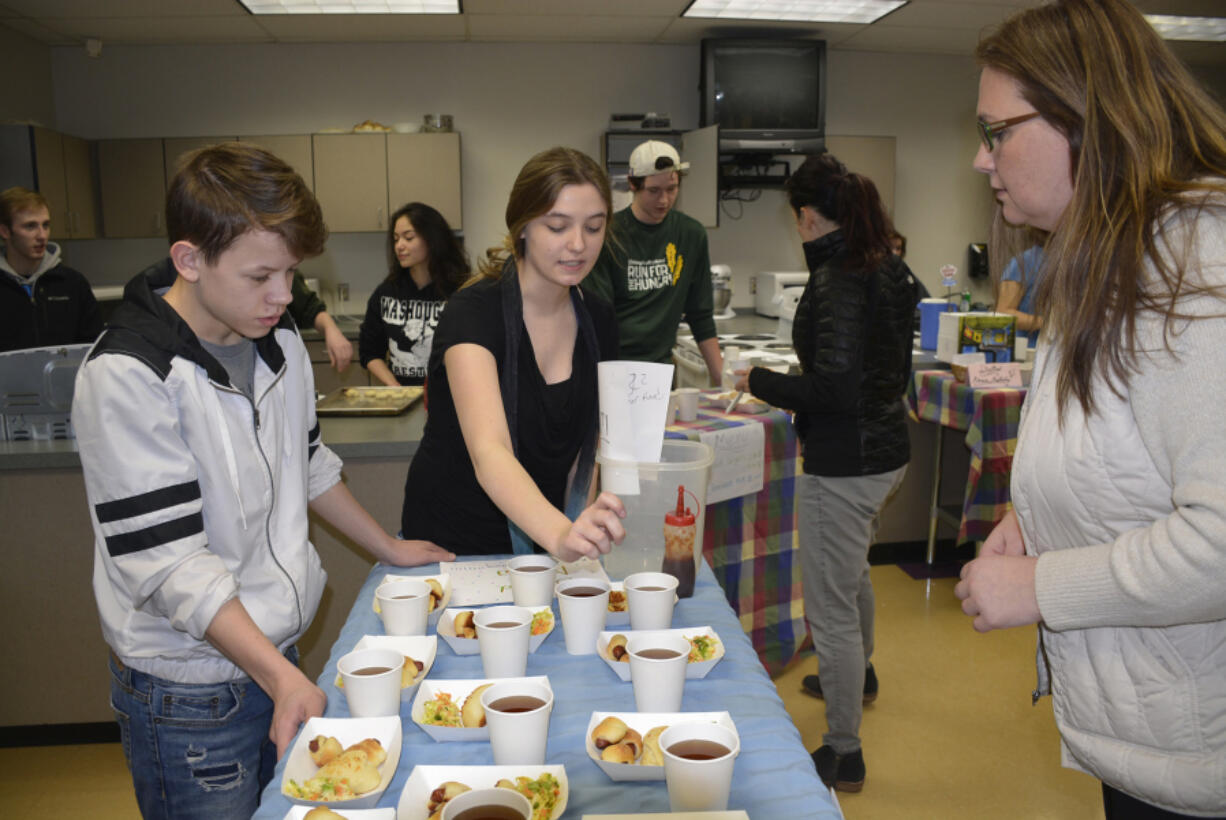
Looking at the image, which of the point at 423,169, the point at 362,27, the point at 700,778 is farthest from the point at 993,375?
the point at 362,27

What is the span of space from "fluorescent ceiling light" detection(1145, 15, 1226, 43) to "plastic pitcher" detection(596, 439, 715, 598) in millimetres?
5439

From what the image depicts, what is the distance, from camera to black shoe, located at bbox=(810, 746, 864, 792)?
7.83 feet

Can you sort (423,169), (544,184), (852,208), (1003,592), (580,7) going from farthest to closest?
(423,169) → (580,7) → (852,208) → (544,184) → (1003,592)

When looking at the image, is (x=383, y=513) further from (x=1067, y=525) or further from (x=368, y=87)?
(x=368, y=87)

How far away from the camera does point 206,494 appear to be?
1.22 meters

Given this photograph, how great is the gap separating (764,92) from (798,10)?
0.66 meters

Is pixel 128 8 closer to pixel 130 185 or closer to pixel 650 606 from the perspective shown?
pixel 130 185

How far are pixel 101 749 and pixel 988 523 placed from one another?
3.18m

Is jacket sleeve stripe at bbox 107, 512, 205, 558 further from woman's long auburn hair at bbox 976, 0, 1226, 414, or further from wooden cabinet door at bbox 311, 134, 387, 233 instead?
wooden cabinet door at bbox 311, 134, 387, 233

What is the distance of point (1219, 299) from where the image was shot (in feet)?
2.84

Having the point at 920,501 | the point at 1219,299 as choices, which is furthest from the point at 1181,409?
the point at 920,501

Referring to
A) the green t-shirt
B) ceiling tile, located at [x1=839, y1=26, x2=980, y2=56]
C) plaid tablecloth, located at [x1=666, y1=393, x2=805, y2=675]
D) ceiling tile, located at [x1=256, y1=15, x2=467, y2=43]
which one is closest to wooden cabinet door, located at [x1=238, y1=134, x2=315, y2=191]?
ceiling tile, located at [x1=256, y1=15, x2=467, y2=43]

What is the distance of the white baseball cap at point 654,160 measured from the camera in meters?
3.06

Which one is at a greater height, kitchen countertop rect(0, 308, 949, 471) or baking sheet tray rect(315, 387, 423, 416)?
baking sheet tray rect(315, 387, 423, 416)
